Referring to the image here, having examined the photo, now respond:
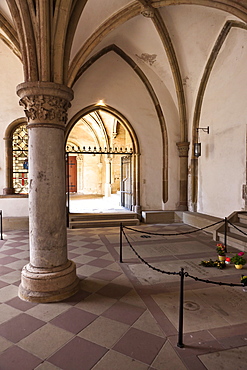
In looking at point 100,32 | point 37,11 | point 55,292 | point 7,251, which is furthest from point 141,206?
point 37,11

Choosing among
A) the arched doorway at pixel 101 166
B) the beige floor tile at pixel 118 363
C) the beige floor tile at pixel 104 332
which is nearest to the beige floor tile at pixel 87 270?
the beige floor tile at pixel 104 332

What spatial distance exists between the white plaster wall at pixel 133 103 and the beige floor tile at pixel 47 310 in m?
6.84

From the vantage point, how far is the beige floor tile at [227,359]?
224 centimetres

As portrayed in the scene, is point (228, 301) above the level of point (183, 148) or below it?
below

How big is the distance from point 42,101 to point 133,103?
665 centimetres

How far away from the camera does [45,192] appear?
11.7ft

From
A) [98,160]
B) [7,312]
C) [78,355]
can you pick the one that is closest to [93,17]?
[7,312]

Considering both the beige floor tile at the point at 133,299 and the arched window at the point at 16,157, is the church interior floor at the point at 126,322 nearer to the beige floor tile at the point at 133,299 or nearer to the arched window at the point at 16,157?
the beige floor tile at the point at 133,299

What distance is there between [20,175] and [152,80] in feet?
20.2

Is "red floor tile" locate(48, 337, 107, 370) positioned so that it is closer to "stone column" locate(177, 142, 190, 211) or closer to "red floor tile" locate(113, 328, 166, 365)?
"red floor tile" locate(113, 328, 166, 365)

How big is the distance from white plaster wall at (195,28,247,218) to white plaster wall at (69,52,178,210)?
168 centimetres

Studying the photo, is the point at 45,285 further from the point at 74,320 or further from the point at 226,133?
the point at 226,133

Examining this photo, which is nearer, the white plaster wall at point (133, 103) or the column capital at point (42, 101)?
the column capital at point (42, 101)

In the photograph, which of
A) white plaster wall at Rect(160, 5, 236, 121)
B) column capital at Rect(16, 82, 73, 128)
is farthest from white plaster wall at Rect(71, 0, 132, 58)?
column capital at Rect(16, 82, 73, 128)
